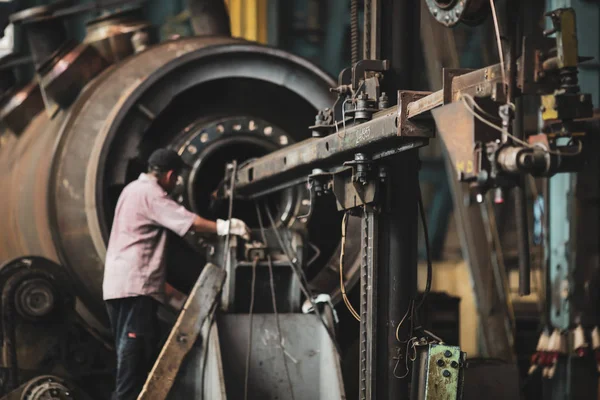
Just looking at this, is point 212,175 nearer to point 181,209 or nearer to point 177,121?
point 177,121

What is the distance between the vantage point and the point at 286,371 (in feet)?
18.4

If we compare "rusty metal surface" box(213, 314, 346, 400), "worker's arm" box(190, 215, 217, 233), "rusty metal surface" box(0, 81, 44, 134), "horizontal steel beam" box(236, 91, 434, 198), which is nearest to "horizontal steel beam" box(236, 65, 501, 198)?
"horizontal steel beam" box(236, 91, 434, 198)

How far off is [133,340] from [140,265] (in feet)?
1.36

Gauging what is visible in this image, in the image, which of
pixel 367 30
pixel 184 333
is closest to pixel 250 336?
pixel 184 333

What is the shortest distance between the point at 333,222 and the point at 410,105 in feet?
8.51

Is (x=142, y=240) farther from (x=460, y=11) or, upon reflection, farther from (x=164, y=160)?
(x=460, y=11)

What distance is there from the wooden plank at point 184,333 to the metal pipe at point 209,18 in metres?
2.51

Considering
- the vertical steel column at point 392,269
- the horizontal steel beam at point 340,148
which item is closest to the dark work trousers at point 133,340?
the horizontal steel beam at point 340,148

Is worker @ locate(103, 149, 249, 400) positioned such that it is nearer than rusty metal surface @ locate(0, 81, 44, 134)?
Yes

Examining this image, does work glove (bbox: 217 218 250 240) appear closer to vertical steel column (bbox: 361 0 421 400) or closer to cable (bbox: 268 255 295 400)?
cable (bbox: 268 255 295 400)

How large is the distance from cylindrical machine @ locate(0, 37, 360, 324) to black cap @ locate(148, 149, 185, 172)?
418mm

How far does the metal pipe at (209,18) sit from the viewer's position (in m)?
7.53

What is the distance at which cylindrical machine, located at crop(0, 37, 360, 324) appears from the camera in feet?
20.9

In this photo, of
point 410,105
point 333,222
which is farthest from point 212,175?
point 410,105
